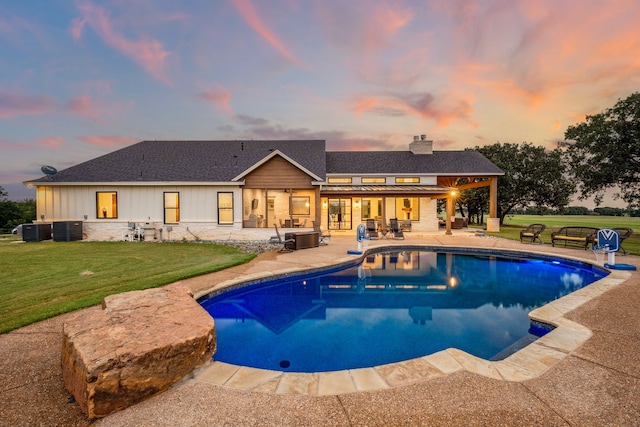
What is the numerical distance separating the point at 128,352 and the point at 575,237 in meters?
17.2

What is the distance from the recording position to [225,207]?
15.7 meters

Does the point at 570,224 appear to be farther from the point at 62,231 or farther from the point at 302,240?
the point at 62,231

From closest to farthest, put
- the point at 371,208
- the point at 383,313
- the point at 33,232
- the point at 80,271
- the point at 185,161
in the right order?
the point at 383,313, the point at 80,271, the point at 33,232, the point at 185,161, the point at 371,208

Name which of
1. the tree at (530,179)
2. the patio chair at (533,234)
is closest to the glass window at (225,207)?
the patio chair at (533,234)

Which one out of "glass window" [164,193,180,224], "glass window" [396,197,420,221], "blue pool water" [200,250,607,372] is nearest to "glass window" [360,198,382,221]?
"glass window" [396,197,420,221]

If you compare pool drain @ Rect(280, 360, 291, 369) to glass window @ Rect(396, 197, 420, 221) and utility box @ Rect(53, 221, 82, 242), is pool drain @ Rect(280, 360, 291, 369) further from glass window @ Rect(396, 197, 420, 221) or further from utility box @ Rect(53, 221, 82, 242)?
glass window @ Rect(396, 197, 420, 221)

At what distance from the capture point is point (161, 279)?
695cm

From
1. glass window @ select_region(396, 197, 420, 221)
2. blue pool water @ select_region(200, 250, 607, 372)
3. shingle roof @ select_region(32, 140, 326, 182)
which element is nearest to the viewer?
blue pool water @ select_region(200, 250, 607, 372)

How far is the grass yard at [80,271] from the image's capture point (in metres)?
5.23

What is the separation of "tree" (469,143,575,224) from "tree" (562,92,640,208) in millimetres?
4565

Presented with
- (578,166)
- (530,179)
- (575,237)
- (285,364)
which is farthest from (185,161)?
(530,179)

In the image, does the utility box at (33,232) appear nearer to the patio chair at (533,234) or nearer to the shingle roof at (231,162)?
the shingle roof at (231,162)

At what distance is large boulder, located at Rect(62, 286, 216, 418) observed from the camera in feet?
7.94

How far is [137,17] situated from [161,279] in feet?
55.2
